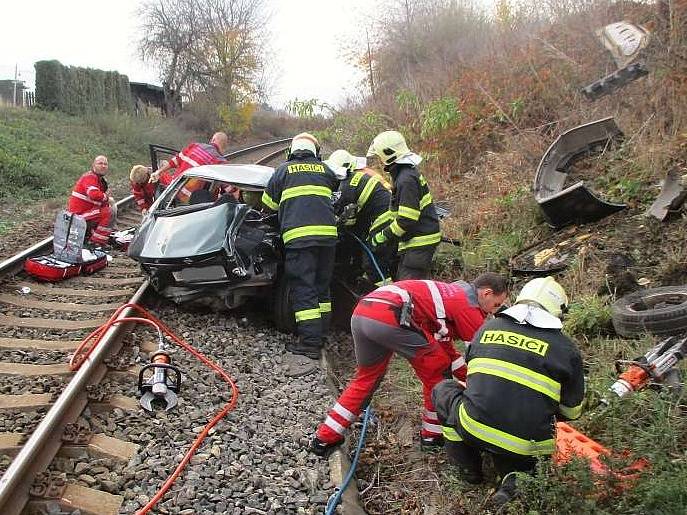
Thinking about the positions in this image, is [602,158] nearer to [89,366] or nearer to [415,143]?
[415,143]

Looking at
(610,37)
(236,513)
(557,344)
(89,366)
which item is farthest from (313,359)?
(610,37)

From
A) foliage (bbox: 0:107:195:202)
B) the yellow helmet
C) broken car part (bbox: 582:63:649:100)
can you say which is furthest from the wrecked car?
foliage (bbox: 0:107:195:202)

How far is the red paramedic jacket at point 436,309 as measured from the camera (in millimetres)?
3947

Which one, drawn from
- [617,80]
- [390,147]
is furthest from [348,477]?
[617,80]

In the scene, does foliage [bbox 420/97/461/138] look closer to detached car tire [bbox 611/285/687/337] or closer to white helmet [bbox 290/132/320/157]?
white helmet [bbox 290/132/320/157]

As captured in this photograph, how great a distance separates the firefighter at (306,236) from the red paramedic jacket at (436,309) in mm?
1579

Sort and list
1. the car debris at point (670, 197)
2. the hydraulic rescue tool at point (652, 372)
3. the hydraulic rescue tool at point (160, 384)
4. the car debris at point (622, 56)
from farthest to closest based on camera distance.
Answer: the car debris at point (622, 56) < the car debris at point (670, 197) < the hydraulic rescue tool at point (160, 384) < the hydraulic rescue tool at point (652, 372)

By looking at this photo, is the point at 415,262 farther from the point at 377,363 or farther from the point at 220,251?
the point at 377,363

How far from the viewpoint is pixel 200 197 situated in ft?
21.9

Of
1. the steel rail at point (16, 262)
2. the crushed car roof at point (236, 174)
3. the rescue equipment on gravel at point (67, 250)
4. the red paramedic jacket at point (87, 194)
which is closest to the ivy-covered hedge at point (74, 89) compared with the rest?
the red paramedic jacket at point (87, 194)

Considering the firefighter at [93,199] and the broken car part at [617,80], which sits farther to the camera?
the firefighter at [93,199]

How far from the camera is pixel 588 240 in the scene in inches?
253

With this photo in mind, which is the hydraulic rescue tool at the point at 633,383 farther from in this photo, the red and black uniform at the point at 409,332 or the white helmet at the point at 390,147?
the white helmet at the point at 390,147

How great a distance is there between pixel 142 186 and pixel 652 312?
7388 mm
